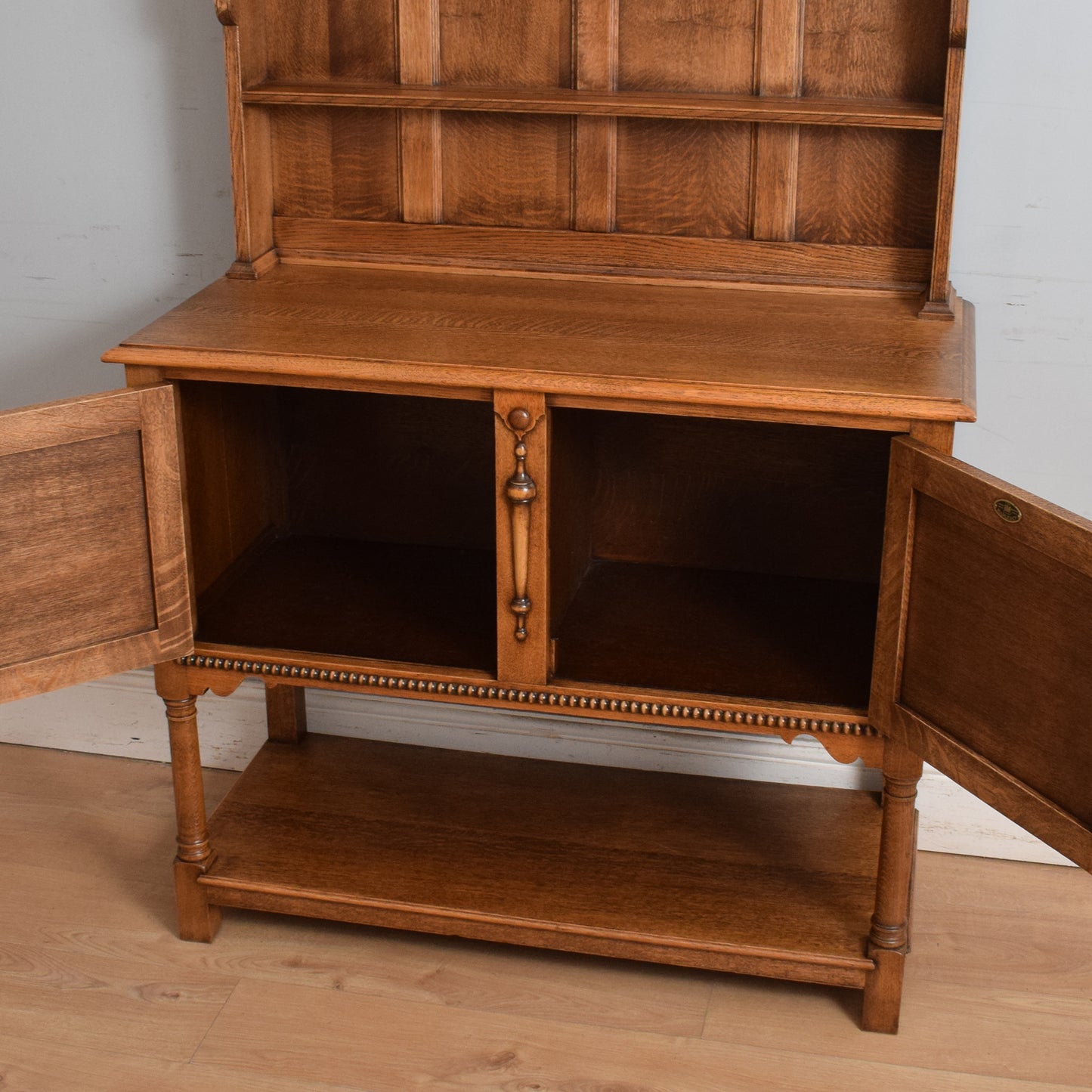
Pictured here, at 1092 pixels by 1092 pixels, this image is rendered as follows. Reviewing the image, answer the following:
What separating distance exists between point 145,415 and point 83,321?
0.88 meters

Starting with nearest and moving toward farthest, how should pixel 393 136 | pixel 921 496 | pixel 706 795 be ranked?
1. pixel 921 496
2. pixel 393 136
3. pixel 706 795

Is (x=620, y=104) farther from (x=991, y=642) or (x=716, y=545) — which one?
(x=991, y=642)

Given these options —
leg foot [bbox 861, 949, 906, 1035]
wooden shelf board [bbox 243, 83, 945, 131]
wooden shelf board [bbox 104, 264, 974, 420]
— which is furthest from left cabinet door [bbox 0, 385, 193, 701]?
leg foot [bbox 861, 949, 906, 1035]

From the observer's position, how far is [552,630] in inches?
93.5

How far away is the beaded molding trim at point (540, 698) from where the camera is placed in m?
2.23

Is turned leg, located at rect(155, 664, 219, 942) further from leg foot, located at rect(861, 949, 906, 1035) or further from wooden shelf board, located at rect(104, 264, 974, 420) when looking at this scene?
leg foot, located at rect(861, 949, 906, 1035)

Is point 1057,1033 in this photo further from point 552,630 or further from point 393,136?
point 393,136

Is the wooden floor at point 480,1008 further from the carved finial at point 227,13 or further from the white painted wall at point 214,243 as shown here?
the carved finial at point 227,13

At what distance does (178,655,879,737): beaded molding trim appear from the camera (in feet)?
7.30

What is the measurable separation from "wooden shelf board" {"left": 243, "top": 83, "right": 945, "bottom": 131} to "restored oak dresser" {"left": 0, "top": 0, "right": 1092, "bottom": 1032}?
1cm

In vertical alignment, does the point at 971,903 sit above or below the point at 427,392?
below

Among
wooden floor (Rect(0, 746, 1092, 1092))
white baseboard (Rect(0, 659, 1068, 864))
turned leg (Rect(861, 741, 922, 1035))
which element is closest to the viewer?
turned leg (Rect(861, 741, 922, 1035))

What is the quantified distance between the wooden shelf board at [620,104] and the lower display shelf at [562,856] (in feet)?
4.10

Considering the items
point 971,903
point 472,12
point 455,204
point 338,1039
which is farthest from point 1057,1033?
point 472,12
